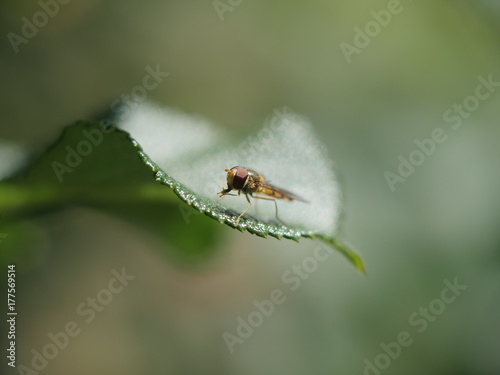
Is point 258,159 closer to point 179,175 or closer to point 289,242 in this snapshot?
point 179,175

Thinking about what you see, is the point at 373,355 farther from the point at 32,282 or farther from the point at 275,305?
the point at 32,282

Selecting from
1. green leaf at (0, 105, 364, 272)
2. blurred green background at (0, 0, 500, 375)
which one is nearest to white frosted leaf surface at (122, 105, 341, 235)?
green leaf at (0, 105, 364, 272)

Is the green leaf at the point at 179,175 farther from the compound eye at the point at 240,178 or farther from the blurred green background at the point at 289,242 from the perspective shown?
the blurred green background at the point at 289,242

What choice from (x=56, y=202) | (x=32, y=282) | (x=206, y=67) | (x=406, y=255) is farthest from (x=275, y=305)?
(x=56, y=202)

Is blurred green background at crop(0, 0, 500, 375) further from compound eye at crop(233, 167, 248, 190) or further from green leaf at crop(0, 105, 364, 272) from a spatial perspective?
compound eye at crop(233, 167, 248, 190)

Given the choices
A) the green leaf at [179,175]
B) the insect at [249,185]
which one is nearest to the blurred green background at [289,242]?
the green leaf at [179,175]
